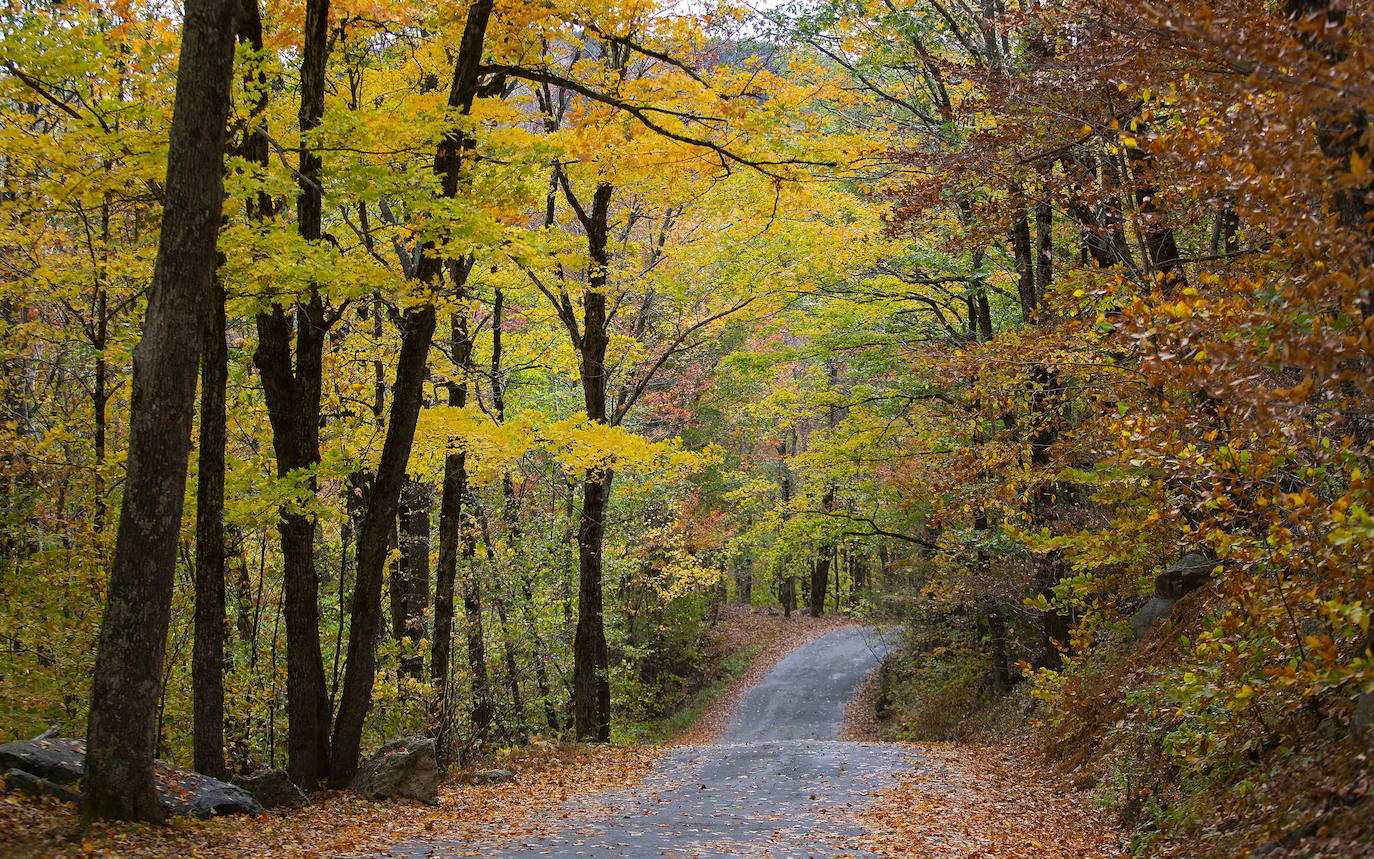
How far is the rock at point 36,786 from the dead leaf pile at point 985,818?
5963mm

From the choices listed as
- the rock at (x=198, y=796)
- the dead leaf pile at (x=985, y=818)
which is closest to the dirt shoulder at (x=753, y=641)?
the dead leaf pile at (x=985, y=818)

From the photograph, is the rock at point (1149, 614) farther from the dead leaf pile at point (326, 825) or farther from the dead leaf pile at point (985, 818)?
the dead leaf pile at point (326, 825)

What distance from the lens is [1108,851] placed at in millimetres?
6848

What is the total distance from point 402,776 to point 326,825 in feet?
4.89

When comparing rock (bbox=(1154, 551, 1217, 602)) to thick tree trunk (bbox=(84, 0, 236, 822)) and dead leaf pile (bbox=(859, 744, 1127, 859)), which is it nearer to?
dead leaf pile (bbox=(859, 744, 1127, 859))

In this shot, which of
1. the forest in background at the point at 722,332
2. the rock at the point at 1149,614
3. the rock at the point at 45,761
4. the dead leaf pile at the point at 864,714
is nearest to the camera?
the forest in background at the point at 722,332

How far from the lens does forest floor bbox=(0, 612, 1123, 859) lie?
6.29 metres

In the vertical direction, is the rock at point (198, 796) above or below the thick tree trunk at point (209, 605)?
below

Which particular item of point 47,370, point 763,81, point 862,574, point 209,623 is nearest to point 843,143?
point 763,81

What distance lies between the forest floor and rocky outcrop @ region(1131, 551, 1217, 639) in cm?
209

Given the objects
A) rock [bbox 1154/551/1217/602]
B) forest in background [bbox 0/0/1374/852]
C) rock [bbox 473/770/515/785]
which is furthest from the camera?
rock [bbox 473/770/515/785]

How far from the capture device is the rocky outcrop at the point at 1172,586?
9734 mm

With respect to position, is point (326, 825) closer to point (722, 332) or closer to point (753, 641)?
point (722, 332)

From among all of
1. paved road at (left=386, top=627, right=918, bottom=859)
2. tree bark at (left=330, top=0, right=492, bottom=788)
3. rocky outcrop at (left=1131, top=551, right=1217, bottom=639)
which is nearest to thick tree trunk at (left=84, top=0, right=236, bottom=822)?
paved road at (left=386, top=627, right=918, bottom=859)
